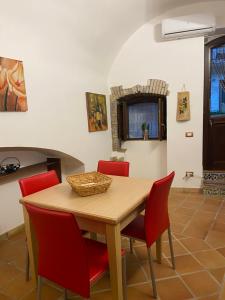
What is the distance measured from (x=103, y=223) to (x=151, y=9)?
11.7 feet

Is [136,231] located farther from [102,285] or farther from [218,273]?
[218,273]

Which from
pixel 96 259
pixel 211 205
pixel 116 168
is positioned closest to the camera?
pixel 96 259

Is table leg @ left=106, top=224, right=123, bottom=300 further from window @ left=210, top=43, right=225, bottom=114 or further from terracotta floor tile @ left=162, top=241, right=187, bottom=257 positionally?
window @ left=210, top=43, right=225, bottom=114

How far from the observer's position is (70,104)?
3188mm

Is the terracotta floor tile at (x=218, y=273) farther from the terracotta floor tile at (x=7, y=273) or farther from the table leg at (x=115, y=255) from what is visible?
the terracotta floor tile at (x=7, y=273)

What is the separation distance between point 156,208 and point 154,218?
8cm

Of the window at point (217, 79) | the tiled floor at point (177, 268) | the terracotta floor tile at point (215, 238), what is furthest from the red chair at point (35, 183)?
the window at point (217, 79)

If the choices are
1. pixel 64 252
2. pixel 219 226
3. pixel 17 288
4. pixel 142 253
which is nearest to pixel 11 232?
pixel 17 288

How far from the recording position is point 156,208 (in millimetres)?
1646

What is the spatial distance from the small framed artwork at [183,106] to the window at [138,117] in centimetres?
47

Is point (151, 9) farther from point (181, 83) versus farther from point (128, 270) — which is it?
point (128, 270)

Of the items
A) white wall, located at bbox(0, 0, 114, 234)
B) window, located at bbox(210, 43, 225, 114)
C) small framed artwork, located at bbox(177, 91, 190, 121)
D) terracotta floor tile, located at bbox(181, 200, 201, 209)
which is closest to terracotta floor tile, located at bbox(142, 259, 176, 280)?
terracotta floor tile, located at bbox(181, 200, 201, 209)

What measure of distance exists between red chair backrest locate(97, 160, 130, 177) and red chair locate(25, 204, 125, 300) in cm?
118

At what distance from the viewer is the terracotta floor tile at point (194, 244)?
230 cm
